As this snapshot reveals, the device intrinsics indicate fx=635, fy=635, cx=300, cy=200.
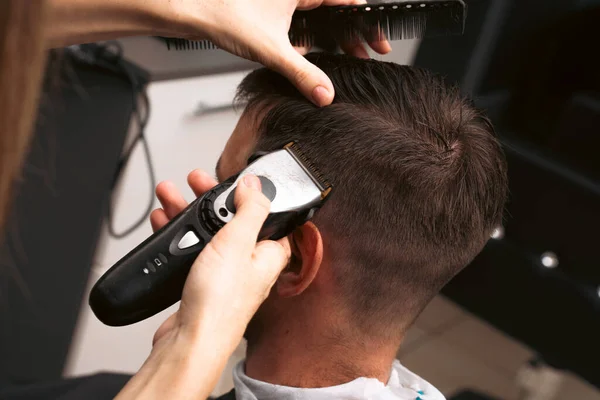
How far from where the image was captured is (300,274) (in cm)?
100

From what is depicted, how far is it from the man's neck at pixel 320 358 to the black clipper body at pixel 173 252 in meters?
0.27

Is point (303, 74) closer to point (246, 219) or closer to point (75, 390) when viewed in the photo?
point (246, 219)

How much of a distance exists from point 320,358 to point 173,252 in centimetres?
36

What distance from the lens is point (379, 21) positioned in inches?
43.2

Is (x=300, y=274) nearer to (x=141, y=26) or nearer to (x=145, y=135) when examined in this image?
(x=141, y=26)

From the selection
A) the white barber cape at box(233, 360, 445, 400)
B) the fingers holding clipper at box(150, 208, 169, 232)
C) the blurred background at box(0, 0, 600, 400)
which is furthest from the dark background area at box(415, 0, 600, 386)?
the fingers holding clipper at box(150, 208, 169, 232)

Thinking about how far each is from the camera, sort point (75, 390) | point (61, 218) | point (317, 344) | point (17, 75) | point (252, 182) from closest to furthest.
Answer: point (17, 75), point (252, 182), point (317, 344), point (75, 390), point (61, 218)

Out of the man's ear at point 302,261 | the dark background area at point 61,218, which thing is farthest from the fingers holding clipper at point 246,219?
the dark background area at point 61,218

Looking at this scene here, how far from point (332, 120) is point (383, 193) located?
0.14 m

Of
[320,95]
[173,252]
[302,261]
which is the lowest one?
[302,261]

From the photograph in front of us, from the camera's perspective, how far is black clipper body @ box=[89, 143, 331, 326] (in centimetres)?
80

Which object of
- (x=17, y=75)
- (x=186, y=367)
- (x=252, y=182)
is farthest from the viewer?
(x=252, y=182)

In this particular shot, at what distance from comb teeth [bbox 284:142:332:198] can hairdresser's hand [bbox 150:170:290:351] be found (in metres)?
0.10

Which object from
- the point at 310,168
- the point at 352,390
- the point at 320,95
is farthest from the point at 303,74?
the point at 352,390
